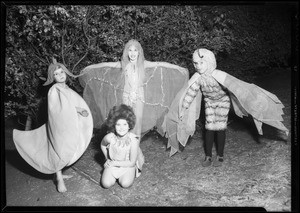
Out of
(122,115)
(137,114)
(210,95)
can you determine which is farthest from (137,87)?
(210,95)

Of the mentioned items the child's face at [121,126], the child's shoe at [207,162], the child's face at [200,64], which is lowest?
the child's shoe at [207,162]

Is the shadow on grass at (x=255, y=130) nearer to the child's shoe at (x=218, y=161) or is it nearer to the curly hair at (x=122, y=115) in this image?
the child's shoe at (x=218, y=161)

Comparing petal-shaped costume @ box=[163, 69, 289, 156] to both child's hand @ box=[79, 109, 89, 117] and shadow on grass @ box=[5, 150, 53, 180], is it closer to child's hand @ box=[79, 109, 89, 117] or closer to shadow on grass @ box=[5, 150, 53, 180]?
child's hand @ box=[79, 109, 89, 117]

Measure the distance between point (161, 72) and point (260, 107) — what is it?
1.36 m

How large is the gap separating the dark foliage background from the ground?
141 cm

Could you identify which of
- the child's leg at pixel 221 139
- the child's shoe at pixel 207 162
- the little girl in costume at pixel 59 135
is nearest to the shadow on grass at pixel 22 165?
the little girl in costume at pixel 59 135

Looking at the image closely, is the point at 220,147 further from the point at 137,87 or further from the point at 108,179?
the point at 108,179

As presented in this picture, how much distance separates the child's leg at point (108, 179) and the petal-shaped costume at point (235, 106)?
978 mm

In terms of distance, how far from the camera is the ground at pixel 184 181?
3.89 m

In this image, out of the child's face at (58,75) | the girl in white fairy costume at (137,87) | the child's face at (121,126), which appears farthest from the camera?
the girl in white fairy costume at (137,87)

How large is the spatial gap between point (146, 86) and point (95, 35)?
3.92 feet

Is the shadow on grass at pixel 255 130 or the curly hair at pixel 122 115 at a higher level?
the curly hair at pixel 122 115
